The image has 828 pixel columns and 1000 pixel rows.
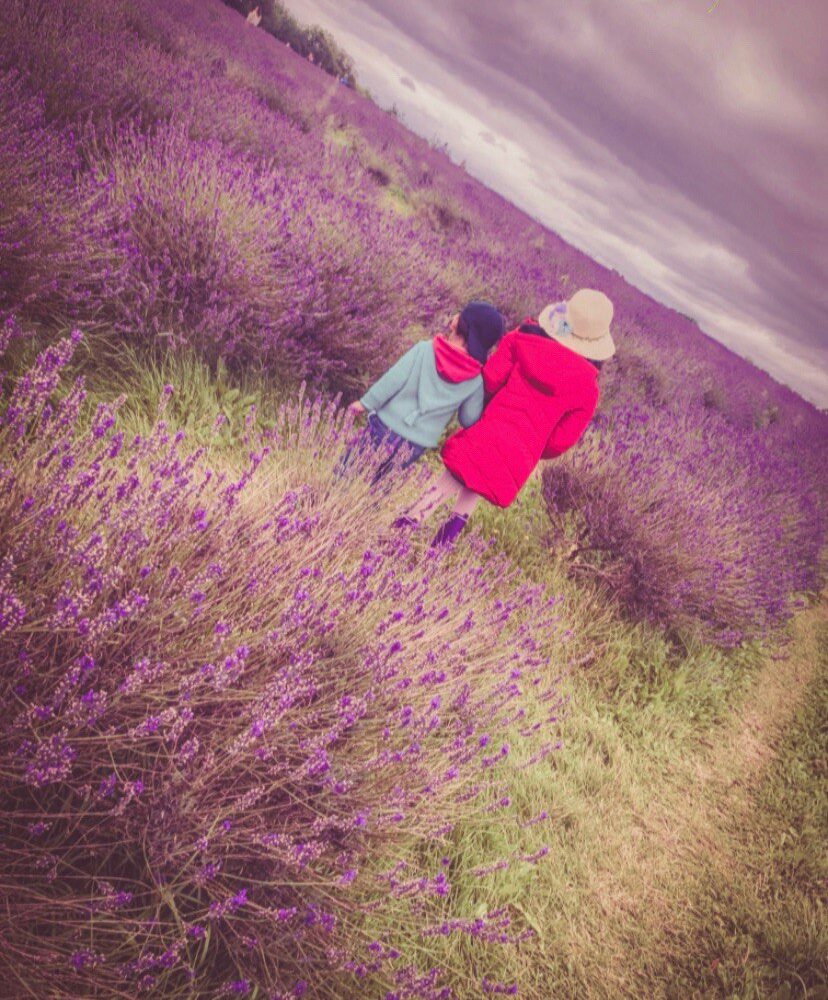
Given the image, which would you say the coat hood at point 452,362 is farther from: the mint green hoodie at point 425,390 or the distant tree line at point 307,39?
the distant tree line at point 307,39

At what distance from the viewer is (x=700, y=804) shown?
9.11 ft

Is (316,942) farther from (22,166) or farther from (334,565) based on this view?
(22,166)

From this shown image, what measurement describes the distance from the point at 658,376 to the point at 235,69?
800 centimetres

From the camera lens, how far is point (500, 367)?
2.91m

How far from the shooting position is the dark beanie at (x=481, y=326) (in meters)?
2.63

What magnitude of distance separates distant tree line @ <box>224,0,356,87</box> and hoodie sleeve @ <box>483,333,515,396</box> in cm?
2355

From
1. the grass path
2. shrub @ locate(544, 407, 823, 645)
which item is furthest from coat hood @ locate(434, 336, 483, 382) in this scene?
the grass path

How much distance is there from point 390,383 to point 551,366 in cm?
82

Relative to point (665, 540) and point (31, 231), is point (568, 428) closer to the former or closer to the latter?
point (665, 540)

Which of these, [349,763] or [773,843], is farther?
[773,843]

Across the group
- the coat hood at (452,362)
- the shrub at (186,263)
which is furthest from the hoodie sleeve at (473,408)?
the shrub at (186,263)

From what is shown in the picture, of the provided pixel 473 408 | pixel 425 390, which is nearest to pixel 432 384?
pixel 425 390

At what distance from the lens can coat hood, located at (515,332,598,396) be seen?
266cm

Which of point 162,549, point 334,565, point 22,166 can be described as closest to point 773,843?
point 334,565
